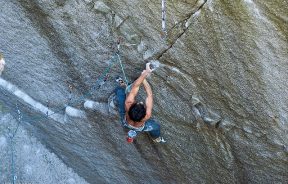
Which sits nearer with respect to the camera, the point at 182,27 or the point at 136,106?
the point at 182,27

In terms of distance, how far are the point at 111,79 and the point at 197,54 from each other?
123 cm

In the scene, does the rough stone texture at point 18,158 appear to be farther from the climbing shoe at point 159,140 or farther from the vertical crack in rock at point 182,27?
the vertical crack in rock at point 182,27

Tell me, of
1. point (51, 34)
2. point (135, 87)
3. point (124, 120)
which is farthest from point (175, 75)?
point (51, 34)

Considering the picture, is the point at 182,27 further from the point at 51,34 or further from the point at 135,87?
the point at 51,34

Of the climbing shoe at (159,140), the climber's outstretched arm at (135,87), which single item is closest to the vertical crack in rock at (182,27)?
the climber's outstretched arm at (135,87)

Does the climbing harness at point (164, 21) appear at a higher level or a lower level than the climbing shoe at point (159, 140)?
higher

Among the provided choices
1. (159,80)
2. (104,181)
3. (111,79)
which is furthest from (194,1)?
Result: (104,181)

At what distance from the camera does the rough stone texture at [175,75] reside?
399 cm

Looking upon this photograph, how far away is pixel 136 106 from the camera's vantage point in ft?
15.1

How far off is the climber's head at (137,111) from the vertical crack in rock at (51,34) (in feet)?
3.30

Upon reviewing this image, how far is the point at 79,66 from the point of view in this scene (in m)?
5.23

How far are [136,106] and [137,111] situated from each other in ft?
0.16

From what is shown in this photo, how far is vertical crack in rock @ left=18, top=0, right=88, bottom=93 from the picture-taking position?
4755 millimetres

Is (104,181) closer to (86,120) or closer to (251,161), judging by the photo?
(86,120)
